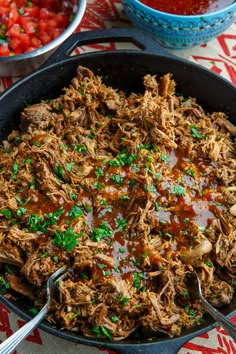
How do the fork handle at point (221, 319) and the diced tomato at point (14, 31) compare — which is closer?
the fork handle at point (221, 319)

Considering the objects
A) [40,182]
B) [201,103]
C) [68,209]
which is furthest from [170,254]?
[201,103]

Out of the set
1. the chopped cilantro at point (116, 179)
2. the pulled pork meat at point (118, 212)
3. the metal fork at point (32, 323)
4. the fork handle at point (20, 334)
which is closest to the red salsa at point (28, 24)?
the pulled pork meat at point (118, 212)

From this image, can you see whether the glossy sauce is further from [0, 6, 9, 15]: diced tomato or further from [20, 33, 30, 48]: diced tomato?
[0, 6, 9, 15]: diced tomato

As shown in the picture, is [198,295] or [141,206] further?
[141,206]

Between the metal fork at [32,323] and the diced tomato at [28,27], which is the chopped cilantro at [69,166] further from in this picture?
the diced tomato at [28,27]

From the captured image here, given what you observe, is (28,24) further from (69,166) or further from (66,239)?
(66,239)

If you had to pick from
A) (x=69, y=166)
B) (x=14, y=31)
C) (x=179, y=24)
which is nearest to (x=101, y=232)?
(x=69, y=166)

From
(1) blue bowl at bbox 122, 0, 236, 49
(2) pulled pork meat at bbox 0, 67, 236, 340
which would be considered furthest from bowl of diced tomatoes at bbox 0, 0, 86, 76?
(2) pulled pork meat at bbox 0, 67, 236, 340
